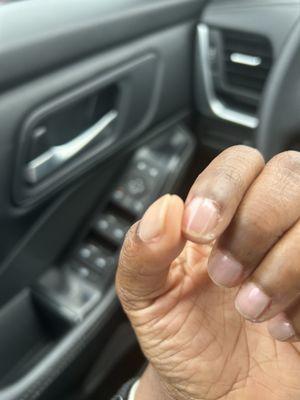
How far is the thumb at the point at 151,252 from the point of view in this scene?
546 millimetres

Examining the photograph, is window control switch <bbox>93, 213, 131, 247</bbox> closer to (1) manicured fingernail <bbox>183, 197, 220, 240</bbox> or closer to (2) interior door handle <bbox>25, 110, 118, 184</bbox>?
(2) interior door handle <bbox>25, 110, 118, 184</bbox>

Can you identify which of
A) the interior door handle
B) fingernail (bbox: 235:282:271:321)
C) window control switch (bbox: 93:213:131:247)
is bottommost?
window control switch (bbox: 93:213:131:247)

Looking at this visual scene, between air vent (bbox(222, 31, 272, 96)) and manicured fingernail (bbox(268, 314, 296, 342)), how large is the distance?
715 mm

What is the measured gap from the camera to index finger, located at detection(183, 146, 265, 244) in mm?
540

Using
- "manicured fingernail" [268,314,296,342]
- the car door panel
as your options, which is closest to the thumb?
"manicured fingernail" [268,314,296,342]

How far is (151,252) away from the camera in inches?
22.9

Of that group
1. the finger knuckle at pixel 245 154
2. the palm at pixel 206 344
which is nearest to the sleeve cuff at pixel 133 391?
the palm at pixel 206 344

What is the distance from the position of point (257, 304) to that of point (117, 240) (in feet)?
2.50

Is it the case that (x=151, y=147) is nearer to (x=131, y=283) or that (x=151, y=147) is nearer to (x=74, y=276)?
(x=74, y=276)

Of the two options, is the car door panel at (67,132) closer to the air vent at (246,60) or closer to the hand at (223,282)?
the air vent at (246,60)

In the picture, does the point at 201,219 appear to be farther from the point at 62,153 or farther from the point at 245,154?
the point at 62,153

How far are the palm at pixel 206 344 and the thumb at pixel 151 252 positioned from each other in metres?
0.03

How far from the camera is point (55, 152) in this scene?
3.60ft

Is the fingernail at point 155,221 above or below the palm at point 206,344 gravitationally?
above
